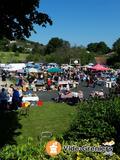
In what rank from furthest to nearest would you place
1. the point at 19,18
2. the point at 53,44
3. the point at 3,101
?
the point at 53,44, the point at 3,101, the point at 19,18

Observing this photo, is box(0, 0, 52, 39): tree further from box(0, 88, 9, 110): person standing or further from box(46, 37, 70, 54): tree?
box(46, 37, 70, 54): tree

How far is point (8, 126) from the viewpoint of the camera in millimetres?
18469

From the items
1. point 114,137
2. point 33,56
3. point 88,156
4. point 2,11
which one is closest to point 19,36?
point 2,11

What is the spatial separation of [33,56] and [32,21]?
11013 centimetres

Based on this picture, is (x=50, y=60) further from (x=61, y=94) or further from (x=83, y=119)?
(x=83, y=119)

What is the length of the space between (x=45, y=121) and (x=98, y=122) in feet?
28.9

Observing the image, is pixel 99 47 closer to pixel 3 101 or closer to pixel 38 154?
pixel 3 101

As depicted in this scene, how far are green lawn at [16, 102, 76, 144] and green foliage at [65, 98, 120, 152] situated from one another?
366 cm

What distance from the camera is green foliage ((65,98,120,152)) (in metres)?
11.0

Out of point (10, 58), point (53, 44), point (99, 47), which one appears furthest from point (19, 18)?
point (99, 47)

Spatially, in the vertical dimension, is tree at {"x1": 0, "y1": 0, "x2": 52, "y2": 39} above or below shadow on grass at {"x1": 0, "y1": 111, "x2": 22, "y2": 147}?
above

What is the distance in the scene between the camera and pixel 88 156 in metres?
7.50

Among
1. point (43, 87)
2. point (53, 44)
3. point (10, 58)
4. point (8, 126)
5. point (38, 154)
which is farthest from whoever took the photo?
point (53, 44)

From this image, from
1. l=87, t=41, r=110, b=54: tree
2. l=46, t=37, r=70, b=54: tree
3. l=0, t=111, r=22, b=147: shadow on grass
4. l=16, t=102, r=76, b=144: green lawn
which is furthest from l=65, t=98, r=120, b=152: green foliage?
l=87, t=41, r=110, b=54: tree
